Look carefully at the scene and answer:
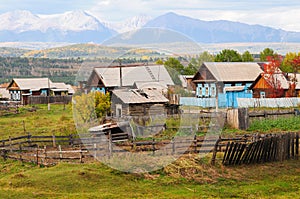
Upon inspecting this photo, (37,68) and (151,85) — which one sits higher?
(37,68)

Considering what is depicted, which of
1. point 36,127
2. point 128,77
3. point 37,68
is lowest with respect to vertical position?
point 36,127

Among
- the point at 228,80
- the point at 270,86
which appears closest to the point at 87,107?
the point at 270,86

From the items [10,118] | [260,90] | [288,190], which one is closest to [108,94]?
[288,190]

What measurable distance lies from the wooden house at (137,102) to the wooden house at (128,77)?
1.45 feet

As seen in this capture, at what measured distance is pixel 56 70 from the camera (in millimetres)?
145625

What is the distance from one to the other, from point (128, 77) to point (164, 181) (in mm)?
8596

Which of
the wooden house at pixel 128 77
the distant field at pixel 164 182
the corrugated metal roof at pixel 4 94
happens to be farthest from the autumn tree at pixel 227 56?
the distant field at pixel 164 182

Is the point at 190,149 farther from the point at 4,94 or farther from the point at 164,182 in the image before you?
the point at 4,94

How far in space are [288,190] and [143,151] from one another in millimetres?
6967

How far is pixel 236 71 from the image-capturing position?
49500 mm

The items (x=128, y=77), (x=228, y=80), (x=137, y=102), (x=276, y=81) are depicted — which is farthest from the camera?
(x=228, y=80)

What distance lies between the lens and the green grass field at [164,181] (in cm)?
1388

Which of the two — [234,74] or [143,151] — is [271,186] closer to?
[143,151]

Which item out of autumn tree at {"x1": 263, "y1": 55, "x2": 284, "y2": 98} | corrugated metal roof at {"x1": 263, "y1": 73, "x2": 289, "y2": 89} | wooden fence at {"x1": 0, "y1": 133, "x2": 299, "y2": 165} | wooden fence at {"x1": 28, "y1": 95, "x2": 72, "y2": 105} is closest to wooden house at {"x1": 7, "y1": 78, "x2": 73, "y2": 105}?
wooden fence at {"x1": 28, "y1": 95, "x2": 72, "y2": 105}
